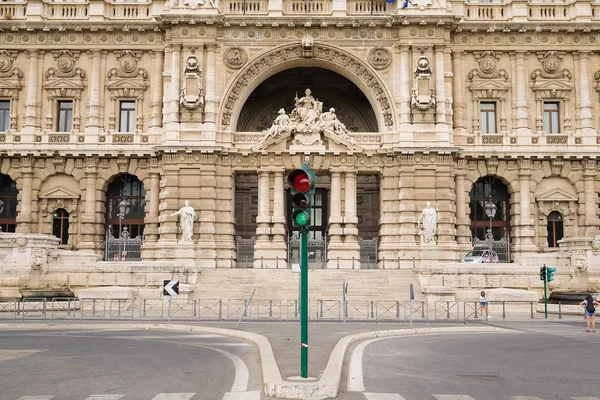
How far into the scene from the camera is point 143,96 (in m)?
42.2

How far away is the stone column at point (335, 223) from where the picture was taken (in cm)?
3919

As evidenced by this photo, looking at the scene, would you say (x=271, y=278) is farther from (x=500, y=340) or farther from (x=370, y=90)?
(x=500, y=340)

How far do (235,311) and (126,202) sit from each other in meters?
16.3

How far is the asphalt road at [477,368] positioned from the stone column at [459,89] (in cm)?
2247

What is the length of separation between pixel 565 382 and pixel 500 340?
7295mm

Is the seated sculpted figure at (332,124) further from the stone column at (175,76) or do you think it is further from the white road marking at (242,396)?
the white road marking at (242,396)

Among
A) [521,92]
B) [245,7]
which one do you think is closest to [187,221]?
[245,7]

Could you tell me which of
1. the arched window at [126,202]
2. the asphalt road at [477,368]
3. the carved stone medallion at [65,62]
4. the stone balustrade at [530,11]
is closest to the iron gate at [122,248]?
the arched window at [126,202]

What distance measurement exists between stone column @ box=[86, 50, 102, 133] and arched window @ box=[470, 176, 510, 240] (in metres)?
23.9

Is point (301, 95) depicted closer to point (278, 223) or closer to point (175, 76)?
point (175, 76)

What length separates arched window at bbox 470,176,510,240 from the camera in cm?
4234

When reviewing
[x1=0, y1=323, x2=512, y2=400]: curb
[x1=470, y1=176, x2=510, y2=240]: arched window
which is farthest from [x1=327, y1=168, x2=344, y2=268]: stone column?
[x1=0, y1=323, x2=512, y2=400]: curb

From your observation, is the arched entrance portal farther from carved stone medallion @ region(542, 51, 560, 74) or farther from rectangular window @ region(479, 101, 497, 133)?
carved stone medallion @ region(542, 51, 560, 74)

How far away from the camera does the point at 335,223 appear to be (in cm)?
3956
